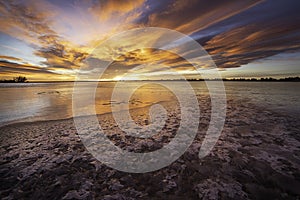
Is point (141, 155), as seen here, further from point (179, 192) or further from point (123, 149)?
point (179, 192)

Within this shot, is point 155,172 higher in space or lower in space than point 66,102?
lower

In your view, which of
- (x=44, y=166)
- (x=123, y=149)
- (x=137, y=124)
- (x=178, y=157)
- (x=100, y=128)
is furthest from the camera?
(x=137, y=124)

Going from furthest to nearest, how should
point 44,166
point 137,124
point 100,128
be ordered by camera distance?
point 137,124 → point 100,128 → point 44,166

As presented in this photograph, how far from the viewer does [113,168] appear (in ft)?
12.6

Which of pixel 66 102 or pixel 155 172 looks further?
pixel 66 102

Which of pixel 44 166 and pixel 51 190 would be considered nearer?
pixel 51 190

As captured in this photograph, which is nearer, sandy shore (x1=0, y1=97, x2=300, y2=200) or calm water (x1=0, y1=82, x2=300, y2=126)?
sandy shore (x1=0, y1=97, x2=300, y2=200)

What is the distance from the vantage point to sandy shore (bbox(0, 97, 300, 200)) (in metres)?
2.91

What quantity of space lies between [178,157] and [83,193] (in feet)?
9.14

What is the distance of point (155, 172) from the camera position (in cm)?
→ 363

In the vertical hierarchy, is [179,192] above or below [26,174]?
below

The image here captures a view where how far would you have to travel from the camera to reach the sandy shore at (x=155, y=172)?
2.91 meters

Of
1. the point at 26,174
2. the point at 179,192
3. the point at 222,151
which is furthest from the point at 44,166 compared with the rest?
the point at 222,151

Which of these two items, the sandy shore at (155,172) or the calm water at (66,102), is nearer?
the sandy shore at (155,172)
